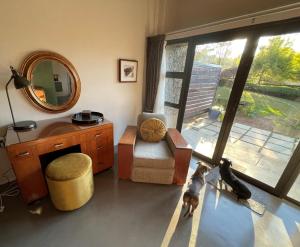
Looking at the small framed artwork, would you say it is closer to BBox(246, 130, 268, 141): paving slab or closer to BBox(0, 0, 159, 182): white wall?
BBox(0, 0, 159, 182): white wall

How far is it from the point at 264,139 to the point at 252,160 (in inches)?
14.8

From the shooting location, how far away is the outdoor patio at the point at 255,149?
178cm

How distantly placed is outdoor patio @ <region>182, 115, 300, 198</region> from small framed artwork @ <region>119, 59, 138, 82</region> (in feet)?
4.58

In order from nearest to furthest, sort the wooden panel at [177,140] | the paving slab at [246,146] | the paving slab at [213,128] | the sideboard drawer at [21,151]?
the sideboard drawer at [21,151], the wooden panel at [177,140], the paving slab at [246,146], the paving slab at [213,128]

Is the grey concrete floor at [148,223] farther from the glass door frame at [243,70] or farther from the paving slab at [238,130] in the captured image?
the paving slab at [238,130]

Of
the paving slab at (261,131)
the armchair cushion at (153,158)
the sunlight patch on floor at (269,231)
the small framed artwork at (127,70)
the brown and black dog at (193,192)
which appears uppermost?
the small framed artwork at (127,70)

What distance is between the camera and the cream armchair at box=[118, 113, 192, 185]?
1.75 meters

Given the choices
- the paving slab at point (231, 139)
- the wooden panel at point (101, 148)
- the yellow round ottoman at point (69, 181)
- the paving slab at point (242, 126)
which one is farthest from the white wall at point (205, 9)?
the yellow round ottoman at point (69, 181)

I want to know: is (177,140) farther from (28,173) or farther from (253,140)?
(28,173)

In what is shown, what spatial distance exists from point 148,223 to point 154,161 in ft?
2.03

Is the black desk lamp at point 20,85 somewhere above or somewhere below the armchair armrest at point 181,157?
above

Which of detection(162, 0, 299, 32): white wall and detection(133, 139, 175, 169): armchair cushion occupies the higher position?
detection(162, 0, 299, 32): white wall

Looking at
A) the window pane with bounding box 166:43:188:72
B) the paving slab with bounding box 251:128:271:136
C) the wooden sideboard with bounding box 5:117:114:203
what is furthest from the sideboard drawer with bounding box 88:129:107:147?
the paving slab with bounding box 251:128:271:136

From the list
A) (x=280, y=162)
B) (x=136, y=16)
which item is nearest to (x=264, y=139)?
(x=280, y=162)
